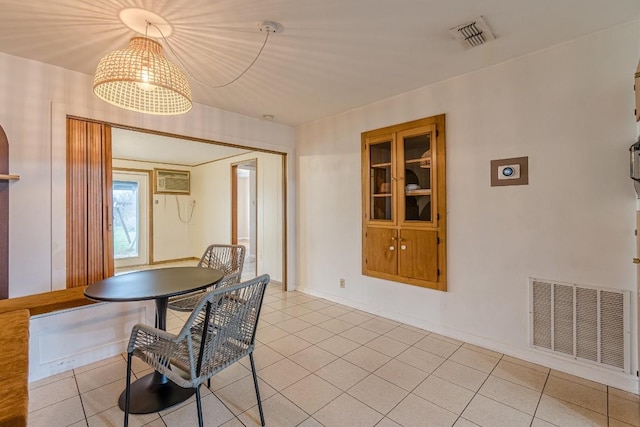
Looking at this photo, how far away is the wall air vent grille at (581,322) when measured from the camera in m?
2.08

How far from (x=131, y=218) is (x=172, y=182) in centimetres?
114

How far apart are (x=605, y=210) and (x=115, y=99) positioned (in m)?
3.39

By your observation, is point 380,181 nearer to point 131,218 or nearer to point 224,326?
point 224,326

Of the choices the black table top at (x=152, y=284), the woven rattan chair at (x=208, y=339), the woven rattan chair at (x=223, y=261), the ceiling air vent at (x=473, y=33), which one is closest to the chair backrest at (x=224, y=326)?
the woven rattan chair at (x=208, y=339)

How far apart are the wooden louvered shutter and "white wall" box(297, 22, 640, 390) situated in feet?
9.11

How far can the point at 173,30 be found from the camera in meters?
2.03

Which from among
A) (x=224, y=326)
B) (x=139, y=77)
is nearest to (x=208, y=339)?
(x=224, y=326)

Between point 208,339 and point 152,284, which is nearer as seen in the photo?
point 208,339

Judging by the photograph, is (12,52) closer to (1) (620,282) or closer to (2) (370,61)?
(2) (370,61)

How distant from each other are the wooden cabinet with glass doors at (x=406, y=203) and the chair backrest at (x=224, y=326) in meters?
1.95

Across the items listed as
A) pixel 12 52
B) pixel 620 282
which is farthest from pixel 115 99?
pixel 620 282

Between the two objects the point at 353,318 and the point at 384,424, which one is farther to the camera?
the point at 353,318

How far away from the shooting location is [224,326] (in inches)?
61.5

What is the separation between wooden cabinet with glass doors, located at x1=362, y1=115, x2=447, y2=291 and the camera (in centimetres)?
297
